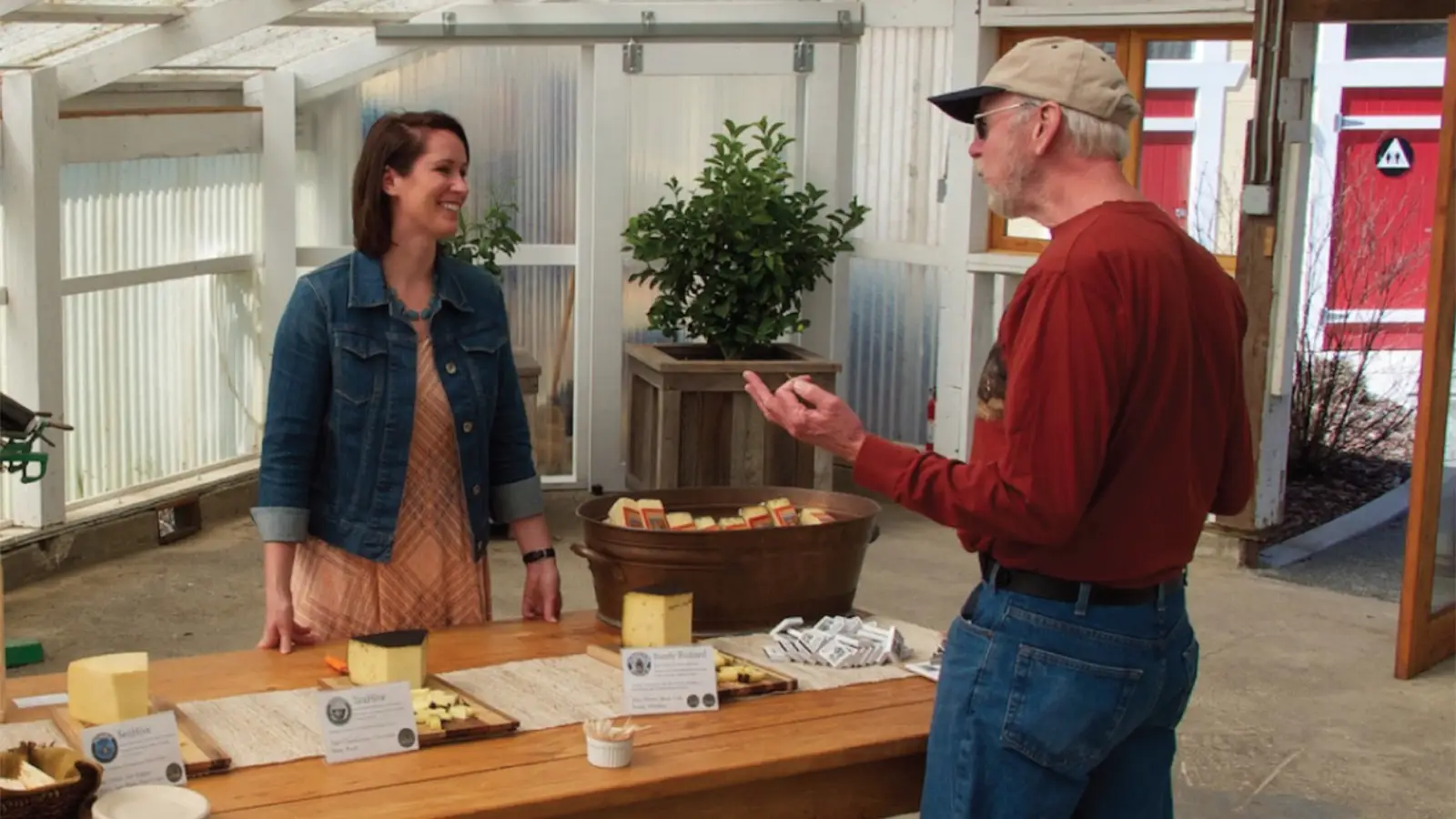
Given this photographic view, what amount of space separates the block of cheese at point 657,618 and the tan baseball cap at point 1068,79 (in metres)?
0.97

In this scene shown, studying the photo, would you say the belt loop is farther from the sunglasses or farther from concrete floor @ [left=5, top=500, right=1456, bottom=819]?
concrete floor @ [left=5, top=500, right=1456, bottom=819]

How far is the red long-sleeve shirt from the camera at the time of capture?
7.59ft

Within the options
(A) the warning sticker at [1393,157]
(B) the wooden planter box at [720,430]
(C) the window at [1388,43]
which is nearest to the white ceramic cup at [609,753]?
(B) the wooden planter box at [720,430]

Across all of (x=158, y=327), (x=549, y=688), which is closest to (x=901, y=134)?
(x=158, y=327)

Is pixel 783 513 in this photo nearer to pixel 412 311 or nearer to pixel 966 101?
pixel 412 311

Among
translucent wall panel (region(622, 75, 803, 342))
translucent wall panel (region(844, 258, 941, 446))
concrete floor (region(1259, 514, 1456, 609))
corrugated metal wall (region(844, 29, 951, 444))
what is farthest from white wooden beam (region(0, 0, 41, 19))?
concrete floor (region(1259, 514, 1456, 609))

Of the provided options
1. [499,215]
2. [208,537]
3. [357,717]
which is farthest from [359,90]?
[357,717]

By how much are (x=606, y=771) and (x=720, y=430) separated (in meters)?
4.87

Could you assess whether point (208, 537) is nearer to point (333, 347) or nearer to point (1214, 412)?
point (333, 347)

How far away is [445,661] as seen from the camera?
2.98m

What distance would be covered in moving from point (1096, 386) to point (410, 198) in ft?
4.61

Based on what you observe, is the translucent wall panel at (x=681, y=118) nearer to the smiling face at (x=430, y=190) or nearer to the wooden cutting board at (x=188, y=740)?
the smiling face at (x=430, y=190)

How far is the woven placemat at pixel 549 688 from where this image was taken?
8.93ft

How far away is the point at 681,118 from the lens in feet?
26.2
